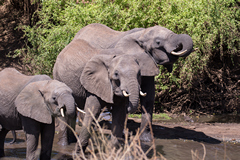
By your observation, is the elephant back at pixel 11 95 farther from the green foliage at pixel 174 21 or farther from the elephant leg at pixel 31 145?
the green foliage at pixel 174 21

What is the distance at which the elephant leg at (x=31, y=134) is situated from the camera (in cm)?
525

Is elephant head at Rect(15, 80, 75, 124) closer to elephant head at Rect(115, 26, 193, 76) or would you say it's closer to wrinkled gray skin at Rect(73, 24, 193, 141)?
wrinkled gray skin at Rect(73, 24, 193, 141)

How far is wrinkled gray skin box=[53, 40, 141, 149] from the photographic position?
5492mm

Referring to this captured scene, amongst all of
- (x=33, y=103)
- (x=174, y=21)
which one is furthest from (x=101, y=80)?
(x=174, y=21)

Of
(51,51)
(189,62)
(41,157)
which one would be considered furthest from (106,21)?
(41,157)

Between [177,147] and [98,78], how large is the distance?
84.5 inches

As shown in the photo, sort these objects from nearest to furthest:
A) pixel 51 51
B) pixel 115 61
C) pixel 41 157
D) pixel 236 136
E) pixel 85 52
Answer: pixel 41 157
pixel 115 61
pixel 85 52
pixel 236 136
pixel 51 51

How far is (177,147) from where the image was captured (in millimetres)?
7059

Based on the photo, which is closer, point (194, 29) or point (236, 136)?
point (236, 136)

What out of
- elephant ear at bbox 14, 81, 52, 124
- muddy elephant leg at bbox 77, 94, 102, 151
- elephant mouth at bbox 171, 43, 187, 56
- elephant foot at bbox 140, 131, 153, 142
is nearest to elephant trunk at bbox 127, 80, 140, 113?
muddy elephant leg at bbox 77, 94, 102, 151

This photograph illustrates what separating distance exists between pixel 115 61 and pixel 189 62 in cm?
434

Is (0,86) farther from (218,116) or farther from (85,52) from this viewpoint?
(218,116)

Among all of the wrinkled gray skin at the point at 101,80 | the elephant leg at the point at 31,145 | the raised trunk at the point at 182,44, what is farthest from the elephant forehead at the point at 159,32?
the elephant leg at the point at 31,145

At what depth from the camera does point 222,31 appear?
9727 millimetres
